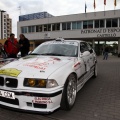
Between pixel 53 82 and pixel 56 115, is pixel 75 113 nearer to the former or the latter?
pixel 56 115

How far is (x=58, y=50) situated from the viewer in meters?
5.53

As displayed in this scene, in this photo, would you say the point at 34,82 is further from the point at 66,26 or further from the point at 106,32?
the point at 66,26

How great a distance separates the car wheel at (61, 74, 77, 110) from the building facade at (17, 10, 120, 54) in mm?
28428

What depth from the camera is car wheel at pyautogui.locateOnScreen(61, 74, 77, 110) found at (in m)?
3.90

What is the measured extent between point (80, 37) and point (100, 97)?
98.0 ft

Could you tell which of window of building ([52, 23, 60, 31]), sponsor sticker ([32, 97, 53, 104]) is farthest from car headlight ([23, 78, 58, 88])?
window of building ([52, 23, 60, 31])

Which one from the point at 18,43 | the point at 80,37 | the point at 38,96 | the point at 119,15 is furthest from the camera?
the point at 80,37

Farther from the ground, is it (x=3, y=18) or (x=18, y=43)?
(x=3, y=18)

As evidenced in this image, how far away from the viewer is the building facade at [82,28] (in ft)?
104

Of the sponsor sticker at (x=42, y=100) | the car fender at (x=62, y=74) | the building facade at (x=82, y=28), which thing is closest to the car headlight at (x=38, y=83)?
the car fender at (x=62, y=74)

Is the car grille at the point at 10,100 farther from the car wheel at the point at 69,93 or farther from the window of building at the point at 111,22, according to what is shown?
the window of building at the point at 111,22

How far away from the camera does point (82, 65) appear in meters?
5.30

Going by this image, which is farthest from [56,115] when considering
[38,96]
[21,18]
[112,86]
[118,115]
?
[21,18]

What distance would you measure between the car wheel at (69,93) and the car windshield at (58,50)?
40.2 inches
